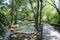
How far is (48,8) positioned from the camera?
2972cm

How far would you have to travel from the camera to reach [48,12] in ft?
98.3

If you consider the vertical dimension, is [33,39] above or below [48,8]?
below

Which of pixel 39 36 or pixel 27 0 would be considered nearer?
pixel 39 36

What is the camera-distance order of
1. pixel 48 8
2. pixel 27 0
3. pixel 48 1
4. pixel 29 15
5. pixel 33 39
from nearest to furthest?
pixel 33 39 < pixel 27 0 < pixel 48 1 < pixel 48 8 < pixel 29 15

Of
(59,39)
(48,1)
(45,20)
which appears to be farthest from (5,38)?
(45,20)

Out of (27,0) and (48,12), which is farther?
(48,12)

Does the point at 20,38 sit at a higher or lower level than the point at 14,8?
lower

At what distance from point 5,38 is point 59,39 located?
16.1 feet

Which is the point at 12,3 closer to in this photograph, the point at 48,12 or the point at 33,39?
the point at 48,12

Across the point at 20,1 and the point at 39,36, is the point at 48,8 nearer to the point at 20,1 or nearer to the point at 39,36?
the point at 20,1

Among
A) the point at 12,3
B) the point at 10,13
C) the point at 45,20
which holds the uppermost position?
the point at 12,3

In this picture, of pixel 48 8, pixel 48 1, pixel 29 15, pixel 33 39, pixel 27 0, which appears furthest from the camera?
pixel 29 15

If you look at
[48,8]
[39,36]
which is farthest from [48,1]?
[39,36]

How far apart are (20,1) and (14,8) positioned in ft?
5.11
